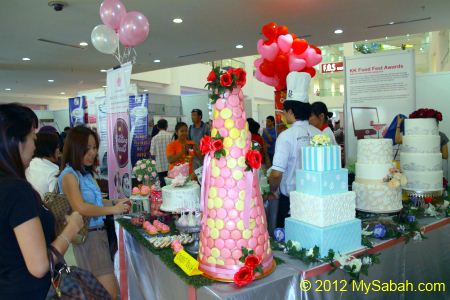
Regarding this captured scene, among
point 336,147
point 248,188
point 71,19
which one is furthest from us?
point 71,19

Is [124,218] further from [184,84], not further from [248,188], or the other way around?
[184,84]

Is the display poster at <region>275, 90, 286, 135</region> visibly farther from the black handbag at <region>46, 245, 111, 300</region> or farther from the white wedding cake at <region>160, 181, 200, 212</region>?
the black handbag at <region>46, 245, 111, 300</region>

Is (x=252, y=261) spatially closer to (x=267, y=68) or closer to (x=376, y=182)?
(x=376, y=182)

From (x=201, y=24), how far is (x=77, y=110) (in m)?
3.83

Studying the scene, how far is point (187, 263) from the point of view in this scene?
1527 millimetres

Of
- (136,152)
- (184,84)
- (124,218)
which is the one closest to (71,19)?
(136,152)

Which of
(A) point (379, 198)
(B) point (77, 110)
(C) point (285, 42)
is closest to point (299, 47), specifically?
(C) point (285, 42)

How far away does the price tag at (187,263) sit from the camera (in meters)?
1.48

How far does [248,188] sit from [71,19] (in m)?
5.05

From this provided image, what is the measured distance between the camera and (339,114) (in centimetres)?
1895

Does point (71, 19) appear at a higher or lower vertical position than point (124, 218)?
higher

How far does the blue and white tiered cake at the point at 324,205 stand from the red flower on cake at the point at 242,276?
0.43 meters

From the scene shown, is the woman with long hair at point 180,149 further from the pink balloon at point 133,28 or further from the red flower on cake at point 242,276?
the red flower on cake at point 242,276

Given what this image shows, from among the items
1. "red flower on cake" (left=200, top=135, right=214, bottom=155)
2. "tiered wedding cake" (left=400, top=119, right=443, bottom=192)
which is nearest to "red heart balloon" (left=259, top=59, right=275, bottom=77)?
"tiered wedding cake" (left=400, top=119, right=443, bottom=192)
